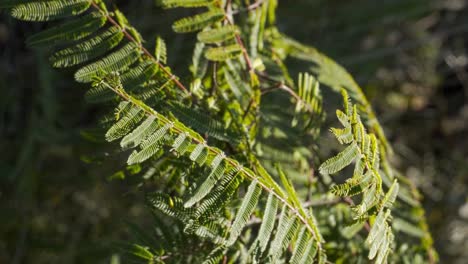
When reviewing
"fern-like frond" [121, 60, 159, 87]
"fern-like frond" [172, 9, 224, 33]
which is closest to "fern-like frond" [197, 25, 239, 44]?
"fern-like frond" [172, 9, 224, 33]

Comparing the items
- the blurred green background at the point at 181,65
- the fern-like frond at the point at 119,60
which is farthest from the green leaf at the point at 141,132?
the blurred green background at the point at 181,65

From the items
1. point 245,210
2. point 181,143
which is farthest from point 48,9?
point 245,210

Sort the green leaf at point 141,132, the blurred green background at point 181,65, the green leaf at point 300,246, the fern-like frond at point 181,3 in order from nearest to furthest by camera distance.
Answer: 1. the green leaf at point 141,132
2. the green leaf at point 300,246
3. the fern-like frond at point 181,3
4. the blurred green background at point 181,65

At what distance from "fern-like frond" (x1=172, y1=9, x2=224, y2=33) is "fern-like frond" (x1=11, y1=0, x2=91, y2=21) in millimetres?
212

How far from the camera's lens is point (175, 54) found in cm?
230

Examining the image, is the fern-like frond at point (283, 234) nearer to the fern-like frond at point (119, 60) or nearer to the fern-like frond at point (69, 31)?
the fern-like frond at point (119, 60)

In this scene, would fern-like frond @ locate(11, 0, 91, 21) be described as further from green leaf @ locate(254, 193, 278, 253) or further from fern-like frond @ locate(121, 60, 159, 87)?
green leaf @ locate(254, 193, 278, 253)

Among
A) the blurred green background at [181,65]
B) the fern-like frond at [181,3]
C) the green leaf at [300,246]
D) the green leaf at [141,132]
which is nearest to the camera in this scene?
the green leaf at [141,132]

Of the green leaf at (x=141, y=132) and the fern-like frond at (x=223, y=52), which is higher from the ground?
the fern-like frond at (x=223, y=52)

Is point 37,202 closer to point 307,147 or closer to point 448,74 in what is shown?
point 307,147

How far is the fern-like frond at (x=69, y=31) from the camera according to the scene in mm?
1230

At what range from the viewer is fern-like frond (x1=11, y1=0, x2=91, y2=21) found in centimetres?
116

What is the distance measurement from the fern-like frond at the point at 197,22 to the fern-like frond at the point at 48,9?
21 cm

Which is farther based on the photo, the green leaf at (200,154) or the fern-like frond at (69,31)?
the fern-like frond at (69,31)
